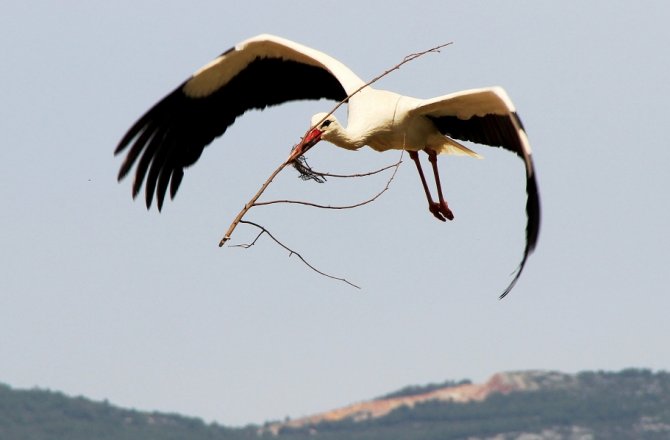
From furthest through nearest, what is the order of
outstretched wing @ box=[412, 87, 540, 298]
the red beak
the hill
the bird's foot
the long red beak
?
the hill, the bird's foot, the red beak, the long red beak, outstretched wing @ box=[412, 87, 540, 298]

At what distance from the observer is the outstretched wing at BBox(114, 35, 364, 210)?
15.0 meters

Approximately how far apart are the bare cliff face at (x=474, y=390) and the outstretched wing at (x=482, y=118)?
141 metres

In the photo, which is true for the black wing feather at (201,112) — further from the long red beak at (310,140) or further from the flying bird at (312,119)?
the long red beak at (310,140)

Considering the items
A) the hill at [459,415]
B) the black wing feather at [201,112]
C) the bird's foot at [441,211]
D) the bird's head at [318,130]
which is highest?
the hill at [459,415]

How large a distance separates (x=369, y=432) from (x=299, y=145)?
14234 cm

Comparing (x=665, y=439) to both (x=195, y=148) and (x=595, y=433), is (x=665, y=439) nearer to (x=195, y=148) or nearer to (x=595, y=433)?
(x=595, y=433)

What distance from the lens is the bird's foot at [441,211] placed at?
1385 cm

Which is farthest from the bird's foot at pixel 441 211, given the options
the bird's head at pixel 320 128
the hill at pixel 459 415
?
the hill at pixel 459 415

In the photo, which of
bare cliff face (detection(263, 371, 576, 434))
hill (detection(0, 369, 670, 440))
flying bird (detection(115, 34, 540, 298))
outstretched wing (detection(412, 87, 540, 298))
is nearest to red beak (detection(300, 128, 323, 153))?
flying bird (detection(115, 34, 540, 298))

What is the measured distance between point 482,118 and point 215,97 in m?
3.23

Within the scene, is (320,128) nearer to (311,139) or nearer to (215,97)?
(311,139)

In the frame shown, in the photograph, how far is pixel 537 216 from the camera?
37.9 ft

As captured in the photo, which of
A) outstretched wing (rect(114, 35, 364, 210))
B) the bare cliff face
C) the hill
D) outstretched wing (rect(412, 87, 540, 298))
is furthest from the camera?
the bare cliff face

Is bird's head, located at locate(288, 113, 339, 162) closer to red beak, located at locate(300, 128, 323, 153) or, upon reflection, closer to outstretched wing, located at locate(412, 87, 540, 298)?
red beak, located at locate(300, 128, 323, 153)
